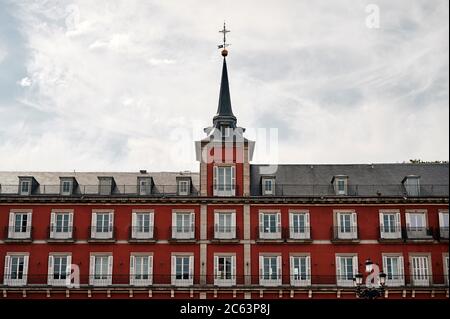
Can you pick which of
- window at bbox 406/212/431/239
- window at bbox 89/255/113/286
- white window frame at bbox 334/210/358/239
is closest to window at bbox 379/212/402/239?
window at bbox 406/212/431/239

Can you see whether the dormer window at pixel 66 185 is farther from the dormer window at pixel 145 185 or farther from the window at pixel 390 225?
the window at pixel 390 225

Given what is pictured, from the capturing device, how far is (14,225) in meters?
52.5

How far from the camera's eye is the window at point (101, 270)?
50.8 metres

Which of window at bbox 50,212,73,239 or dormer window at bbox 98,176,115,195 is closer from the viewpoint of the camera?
window at bbox 50,212,73,239

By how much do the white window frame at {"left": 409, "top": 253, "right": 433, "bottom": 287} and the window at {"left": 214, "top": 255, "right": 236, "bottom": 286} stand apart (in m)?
13.6

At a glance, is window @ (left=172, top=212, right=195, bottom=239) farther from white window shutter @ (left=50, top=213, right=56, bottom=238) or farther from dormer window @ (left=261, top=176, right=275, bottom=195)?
white window shutter @ (left=50, top=213, right=56, bottom=238)

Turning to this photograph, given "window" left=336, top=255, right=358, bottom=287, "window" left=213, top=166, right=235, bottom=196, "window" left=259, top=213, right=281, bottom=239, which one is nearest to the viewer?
"window" left=336, top=255, right=358, bottom=287

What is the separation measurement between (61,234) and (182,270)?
32.3ft

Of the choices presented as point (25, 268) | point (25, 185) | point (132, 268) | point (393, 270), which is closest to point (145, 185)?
point (132, 268)

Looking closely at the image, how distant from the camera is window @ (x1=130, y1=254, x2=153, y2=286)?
167 ft

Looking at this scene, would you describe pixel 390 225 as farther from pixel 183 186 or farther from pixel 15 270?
pixel 15 270

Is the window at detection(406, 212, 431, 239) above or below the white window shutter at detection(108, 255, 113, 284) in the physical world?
above
